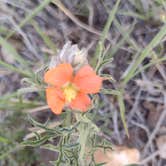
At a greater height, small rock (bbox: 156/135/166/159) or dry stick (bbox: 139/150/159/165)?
small rock (bbox: 156/135/166/159)

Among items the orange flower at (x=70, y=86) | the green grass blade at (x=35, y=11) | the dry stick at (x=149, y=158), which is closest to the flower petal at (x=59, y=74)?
the orange flower at (x=70, y=86)

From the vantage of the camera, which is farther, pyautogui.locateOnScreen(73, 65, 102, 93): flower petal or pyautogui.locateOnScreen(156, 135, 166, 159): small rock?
pyautogui.locateOnScreen(156, 135, 166, 159): small rock

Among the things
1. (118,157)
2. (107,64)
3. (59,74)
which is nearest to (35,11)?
(107,64)

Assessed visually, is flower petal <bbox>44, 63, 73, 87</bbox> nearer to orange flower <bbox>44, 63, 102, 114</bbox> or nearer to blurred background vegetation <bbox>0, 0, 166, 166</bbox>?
orange flower <bbox>44, 63, 102, 114</bbox>

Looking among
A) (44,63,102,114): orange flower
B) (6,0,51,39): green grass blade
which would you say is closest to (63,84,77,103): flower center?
(44,63,102,114): orange flower

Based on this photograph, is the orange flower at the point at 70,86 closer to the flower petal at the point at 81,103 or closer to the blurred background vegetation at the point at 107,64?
the flower petal at the point at 81,103

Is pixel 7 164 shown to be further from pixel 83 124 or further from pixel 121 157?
pixel 83 124
